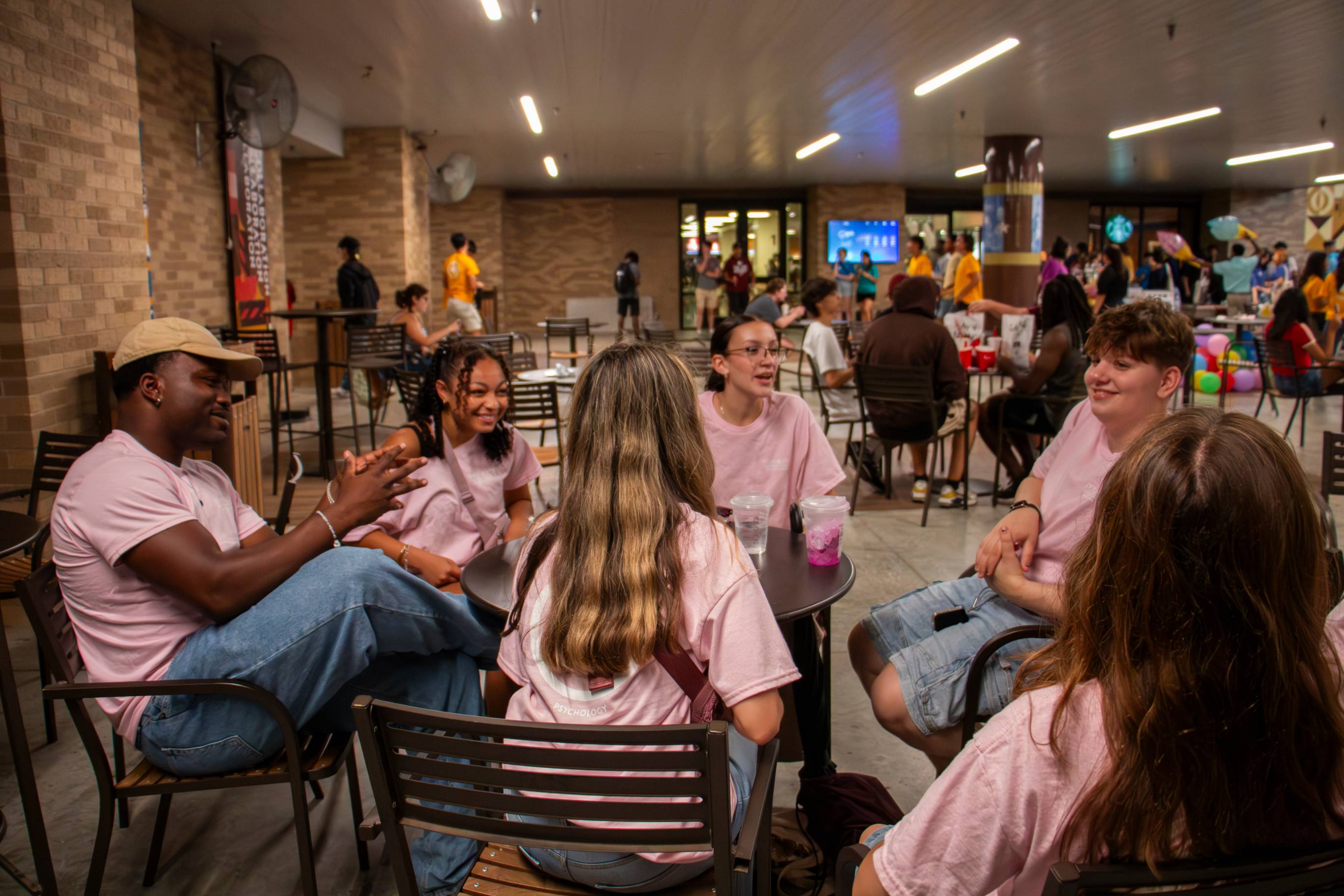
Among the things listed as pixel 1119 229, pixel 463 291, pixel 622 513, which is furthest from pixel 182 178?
pixel 1119 229

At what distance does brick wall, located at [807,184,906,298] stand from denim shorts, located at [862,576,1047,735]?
55.3ft

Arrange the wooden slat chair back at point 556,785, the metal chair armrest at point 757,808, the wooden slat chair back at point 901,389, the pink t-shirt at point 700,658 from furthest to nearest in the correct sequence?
the wooden slat chair back at point 901,389 < the pink t-shirt at point 700,658 < the metal chair armrest at point 757,808 < the wooden slat chair back at point 556,785

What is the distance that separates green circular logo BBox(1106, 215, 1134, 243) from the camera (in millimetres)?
18969

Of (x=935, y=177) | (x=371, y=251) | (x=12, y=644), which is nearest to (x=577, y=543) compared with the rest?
(x=12, y=644)

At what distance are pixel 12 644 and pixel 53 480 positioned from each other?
619mm

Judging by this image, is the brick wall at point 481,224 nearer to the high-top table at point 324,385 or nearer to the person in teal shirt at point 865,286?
the person in teal shirt at point 865,286

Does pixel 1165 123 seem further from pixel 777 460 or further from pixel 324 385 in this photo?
pixel 777 460

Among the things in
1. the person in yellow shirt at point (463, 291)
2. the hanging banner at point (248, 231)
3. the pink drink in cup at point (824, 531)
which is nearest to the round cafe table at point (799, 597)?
the pink drink in cup at point (824, 531)

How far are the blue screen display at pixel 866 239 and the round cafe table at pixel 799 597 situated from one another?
56.0 feet

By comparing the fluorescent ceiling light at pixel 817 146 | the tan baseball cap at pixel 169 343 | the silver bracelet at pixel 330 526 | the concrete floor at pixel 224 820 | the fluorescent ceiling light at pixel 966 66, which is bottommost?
the concrete floor at pixel 224 820

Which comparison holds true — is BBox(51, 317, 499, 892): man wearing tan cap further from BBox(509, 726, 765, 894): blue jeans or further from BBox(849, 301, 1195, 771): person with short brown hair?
BBox(849, 301, 1195, 771): person with short brown hair

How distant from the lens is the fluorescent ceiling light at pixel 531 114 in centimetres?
977

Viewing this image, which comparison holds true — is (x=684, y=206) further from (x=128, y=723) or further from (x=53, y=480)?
Answer: (x=128, y=723)

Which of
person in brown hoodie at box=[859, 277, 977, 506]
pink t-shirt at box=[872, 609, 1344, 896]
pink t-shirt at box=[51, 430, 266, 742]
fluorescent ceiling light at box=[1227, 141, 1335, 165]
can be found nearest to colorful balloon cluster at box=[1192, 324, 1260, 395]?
person in brown hoodie at box=[859, 277, 977, 506]
